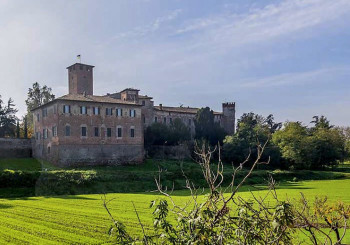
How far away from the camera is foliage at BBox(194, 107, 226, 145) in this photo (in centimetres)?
6669

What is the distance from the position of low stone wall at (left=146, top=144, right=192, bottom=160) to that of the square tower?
45.8 ft

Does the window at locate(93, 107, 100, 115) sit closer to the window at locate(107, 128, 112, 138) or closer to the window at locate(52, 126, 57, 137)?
the window at locate(107, 128, 112, 138)

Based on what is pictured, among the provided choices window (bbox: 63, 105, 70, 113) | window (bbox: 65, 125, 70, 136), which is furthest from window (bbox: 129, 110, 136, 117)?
window (bbox: 65, 125, 70, 136)

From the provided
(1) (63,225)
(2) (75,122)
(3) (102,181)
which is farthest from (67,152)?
(1) (63,225)

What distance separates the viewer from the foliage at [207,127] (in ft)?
219

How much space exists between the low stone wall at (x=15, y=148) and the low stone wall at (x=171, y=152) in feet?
56.6

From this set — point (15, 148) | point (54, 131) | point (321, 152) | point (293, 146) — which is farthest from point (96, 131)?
point (321, 152)

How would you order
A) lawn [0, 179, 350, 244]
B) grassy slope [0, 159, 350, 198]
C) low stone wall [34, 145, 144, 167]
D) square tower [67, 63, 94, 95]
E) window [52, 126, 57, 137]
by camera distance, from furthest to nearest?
square tower [67, 63, 94, 95] < window [52, 126, 57, 137] < low stone wall [34, 145, 144, 167] < grassy slope [0, 159, 350, 198] < lawn [0, 179, 350, 244]

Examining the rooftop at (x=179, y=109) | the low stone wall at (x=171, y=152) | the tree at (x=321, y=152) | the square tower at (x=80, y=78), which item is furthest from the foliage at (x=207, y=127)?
the square tower at (x=80, y=78)

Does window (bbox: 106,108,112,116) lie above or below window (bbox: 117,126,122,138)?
above

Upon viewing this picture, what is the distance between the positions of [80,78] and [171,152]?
18.6 metres

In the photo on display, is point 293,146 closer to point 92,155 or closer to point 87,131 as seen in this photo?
point 92,155

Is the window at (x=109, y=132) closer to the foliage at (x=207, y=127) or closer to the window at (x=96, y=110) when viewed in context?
the window at (x=96, y=110)

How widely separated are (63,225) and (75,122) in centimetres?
3044
